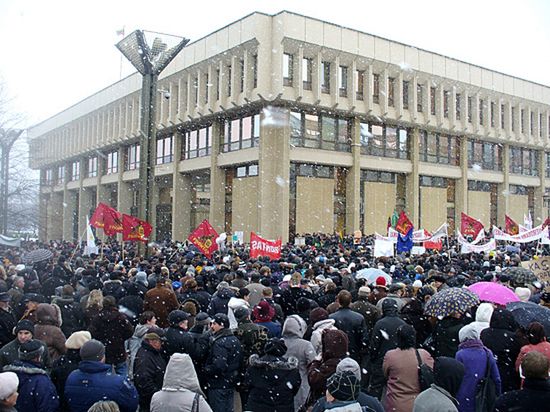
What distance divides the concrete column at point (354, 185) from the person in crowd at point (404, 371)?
102ft

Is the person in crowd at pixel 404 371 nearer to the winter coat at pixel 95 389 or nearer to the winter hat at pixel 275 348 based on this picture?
the winter hat at pixel 275 348

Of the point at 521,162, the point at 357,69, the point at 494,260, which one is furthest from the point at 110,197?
the point at 494,260

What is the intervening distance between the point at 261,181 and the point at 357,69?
34.0ft

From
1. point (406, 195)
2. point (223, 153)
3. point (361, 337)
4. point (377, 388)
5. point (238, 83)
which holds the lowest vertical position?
point (377, 388)

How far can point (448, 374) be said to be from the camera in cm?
479

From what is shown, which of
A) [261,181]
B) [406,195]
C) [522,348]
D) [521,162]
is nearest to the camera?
[522,348]

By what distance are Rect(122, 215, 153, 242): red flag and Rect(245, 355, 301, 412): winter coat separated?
14.1m

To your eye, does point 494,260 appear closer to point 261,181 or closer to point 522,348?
point 522,348

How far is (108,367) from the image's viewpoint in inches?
195

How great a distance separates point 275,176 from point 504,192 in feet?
74.4

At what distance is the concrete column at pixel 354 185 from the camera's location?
36469mm

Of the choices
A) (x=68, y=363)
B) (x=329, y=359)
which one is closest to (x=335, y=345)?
(x=329, y=359)

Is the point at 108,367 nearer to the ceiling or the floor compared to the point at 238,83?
nearer to the floor

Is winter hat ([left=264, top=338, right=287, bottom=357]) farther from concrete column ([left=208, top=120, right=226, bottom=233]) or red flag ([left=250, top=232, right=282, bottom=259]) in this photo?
concrete column ([left=208, top=120, right=226, bottom=233])
